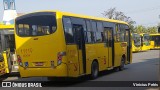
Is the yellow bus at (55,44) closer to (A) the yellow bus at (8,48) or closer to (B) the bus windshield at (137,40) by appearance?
(A) the yellow bus at (8,48)

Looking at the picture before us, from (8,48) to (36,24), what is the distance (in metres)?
3.79

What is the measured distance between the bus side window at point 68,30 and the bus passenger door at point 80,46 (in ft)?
1.51

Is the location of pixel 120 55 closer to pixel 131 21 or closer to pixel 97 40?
pixel 97 40

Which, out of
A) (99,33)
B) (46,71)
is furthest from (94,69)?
(46,71)

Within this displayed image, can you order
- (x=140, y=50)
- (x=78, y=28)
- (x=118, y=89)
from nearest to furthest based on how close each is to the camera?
1. (x=118, y=89)
2. (x=78, y=28)
3. (x=140, y=50)

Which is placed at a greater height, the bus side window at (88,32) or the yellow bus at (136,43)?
the bus side window at (88,32)

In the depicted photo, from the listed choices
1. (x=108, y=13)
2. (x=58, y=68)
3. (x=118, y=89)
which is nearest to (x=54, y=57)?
(x=58, y=68)

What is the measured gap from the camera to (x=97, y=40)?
52.5 ft

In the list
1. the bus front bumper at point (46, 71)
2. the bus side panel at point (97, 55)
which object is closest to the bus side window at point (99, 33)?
the bus side panel at point (97, 55)

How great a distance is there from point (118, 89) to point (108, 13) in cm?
5967

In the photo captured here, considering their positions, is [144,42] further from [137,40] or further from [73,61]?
[73,61]

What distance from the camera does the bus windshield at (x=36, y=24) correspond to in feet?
42.2

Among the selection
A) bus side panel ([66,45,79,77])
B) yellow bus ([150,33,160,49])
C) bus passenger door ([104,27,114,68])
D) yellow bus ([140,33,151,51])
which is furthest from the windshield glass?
bus side panel ([66,45,79,77])

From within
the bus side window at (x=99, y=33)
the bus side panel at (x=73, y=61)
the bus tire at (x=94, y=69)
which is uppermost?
the bus side window at (x=99, y=33)
